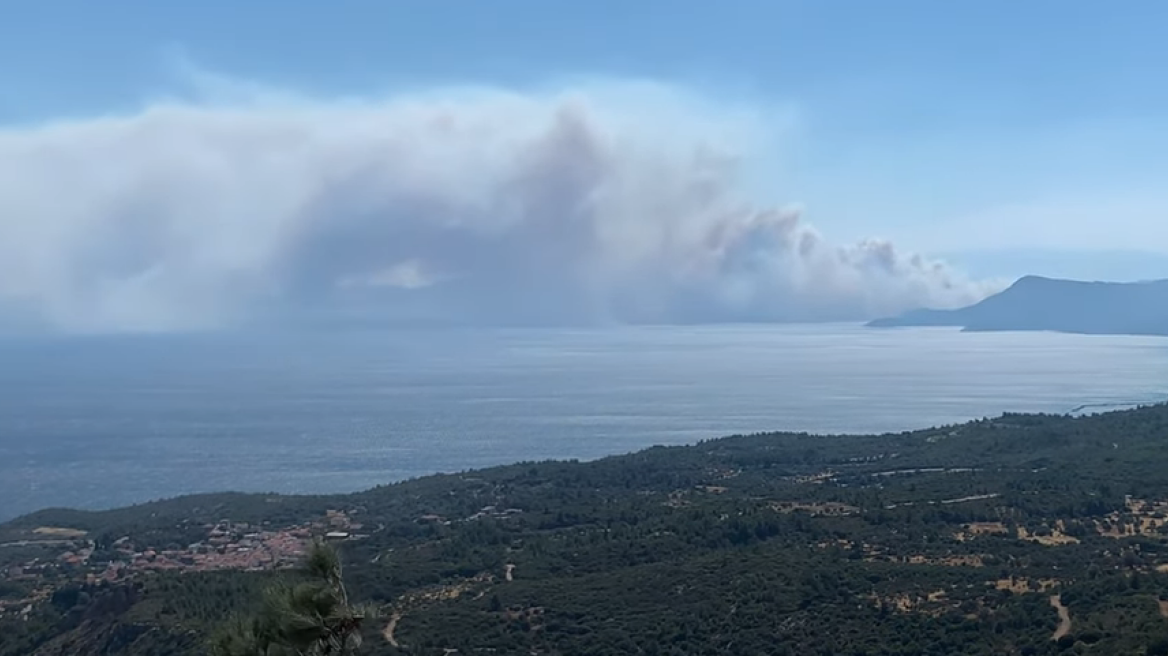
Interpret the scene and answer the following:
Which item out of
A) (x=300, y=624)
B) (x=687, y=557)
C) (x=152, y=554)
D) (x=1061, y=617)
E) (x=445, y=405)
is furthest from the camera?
(x=445, y=405)

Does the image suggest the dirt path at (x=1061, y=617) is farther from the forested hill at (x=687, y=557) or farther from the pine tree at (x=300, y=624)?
the pine tree at (x=300, y=624)

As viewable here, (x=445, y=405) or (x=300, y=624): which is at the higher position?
(x=445, y=405)

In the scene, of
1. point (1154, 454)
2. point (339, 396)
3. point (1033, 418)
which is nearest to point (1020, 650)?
point (1154, 454)

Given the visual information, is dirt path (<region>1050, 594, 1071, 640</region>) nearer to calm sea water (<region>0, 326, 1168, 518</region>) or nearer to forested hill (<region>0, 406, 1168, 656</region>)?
forested hill (<region>0, 406, 1168, 656</region>)

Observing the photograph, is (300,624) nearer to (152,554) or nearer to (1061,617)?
(1061,617)

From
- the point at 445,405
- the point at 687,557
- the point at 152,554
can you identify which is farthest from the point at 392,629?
the point at 445,405

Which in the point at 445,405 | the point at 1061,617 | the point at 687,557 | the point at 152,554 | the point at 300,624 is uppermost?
the point at 445,405

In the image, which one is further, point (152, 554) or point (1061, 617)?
point (152, 554)

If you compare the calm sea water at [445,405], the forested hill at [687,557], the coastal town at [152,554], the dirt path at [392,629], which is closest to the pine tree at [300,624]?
the forested hill at [687,557]

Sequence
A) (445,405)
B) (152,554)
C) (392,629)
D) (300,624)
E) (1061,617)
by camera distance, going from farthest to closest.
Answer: (445,405) < (152,554) < (392,629) < (1061,617) < (300,624)
